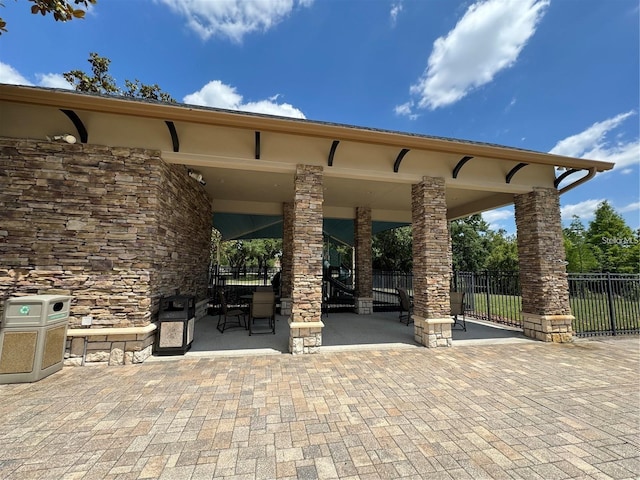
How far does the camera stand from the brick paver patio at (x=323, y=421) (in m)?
2.05

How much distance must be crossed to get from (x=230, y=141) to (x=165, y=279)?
2.99 metres

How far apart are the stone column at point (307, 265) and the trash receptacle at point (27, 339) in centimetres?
356

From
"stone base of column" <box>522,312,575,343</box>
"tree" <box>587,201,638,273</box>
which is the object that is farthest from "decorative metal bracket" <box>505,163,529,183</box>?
"tree" <box>587,201,638,273</box>

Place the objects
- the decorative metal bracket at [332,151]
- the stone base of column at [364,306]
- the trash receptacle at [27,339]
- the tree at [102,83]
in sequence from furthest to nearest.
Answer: the tree at [102,83] → the stone base of column at [364,306] → the decorative metal bracket at [332,151] → the trash receptacle at [27,339]

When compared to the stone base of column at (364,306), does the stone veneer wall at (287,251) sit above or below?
above

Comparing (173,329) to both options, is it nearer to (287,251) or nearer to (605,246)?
(287,251)

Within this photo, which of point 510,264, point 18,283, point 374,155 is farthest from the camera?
point 510,264

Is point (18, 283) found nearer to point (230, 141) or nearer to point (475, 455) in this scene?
point (230, 141)

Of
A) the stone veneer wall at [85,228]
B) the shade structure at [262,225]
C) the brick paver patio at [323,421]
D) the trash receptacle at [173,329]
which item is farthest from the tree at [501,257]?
the stone veneer wall at [85,228]

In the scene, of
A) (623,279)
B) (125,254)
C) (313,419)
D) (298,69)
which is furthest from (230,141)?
(623,279)

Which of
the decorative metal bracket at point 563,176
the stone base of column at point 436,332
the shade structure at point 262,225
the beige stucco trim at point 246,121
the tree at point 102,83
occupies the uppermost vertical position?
the tree at point 102,83

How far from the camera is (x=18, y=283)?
4.10 m

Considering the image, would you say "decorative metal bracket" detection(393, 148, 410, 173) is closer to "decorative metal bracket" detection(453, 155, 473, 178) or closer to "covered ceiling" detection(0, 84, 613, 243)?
"covered ceiling" detection(0, 84, 613, 243)

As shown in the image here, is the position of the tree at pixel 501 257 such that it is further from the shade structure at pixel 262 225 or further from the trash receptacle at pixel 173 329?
the trash receptacle at pixel 173 329
